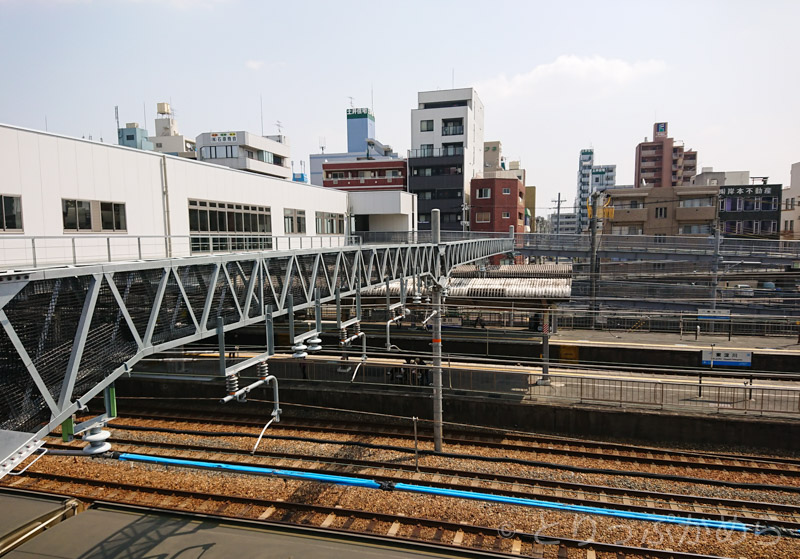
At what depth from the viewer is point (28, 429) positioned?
566 centimetres

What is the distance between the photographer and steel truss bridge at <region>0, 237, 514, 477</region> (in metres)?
5.43

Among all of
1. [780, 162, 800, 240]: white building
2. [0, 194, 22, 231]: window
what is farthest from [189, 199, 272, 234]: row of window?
[780, 162, 800, 240]: white building

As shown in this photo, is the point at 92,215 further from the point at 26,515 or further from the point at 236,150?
the point at 236,150

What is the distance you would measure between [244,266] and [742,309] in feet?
95.0

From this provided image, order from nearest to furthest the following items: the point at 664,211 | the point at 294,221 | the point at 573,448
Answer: the point at 573,448 < the point at 294,221 < the point at 664,211

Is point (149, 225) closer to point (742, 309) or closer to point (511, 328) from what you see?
point (511, 328)

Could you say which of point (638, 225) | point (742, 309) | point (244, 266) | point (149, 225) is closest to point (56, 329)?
point (244, 266)

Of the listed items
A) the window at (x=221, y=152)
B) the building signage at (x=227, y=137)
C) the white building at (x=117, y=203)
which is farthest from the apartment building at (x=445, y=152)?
the white building at (x=117, y=203)

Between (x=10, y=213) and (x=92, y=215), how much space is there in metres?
2.12

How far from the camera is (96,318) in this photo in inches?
262

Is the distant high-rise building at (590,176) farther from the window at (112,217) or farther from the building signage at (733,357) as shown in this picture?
the window at (112,217)

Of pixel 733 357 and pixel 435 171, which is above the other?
pixel 435 171

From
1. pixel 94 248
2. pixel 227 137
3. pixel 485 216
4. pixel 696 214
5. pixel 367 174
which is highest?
pixel 227 137

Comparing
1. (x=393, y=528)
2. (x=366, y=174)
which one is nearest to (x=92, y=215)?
(x=393, y=528)
